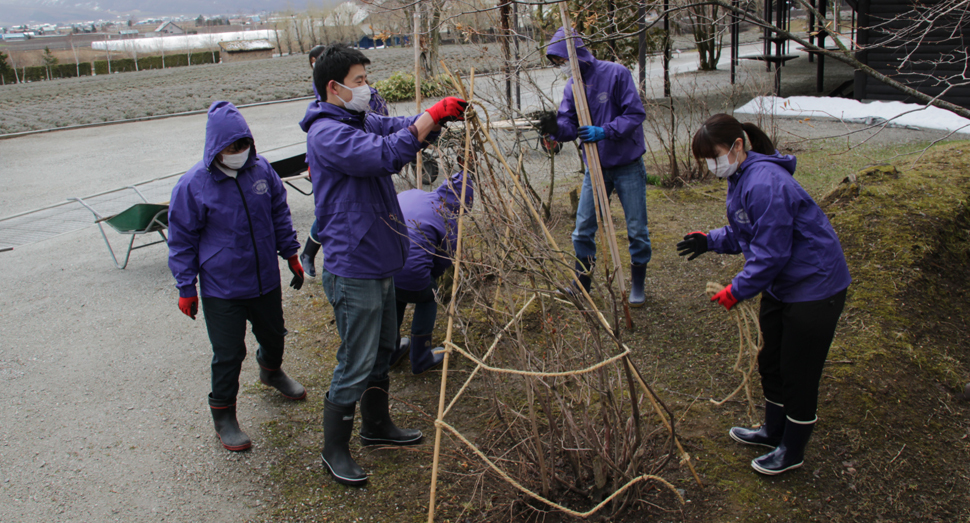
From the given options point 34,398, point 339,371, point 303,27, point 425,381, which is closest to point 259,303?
point 339,371

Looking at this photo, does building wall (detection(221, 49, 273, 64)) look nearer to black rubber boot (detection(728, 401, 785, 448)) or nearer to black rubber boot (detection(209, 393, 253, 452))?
black rubber boot (detection(209, 393, 253, 452))

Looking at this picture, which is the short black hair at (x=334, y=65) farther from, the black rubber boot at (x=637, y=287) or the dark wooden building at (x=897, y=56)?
the dark wooden building at (x=897, y=56)

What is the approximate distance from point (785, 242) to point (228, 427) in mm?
2582

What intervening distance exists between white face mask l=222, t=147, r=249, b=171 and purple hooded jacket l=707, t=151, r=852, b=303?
216 centimetres

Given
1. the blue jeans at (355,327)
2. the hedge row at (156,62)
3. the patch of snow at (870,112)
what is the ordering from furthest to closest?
1. the hedge row at (156,62)
2. the patch of snow at (870,112)
3. the blue jeans at (355,327)

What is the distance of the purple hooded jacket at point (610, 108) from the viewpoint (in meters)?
3.78

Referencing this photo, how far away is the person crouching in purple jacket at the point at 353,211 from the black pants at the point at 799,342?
143cm

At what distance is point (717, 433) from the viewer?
9.45 ft

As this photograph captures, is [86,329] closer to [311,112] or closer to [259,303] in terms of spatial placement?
[259,303]

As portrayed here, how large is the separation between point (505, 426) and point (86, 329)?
11.8ft

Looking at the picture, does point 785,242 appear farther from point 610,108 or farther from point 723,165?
point 610,108

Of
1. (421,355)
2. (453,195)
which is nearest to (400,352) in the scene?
(421,355)

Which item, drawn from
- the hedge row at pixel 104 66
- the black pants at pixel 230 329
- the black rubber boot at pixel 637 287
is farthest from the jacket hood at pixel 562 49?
the hedge row at pixel 104 66

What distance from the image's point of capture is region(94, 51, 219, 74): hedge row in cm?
4062
